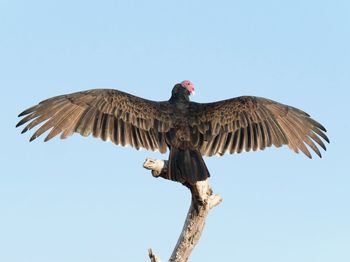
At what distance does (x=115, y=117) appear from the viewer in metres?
7.33

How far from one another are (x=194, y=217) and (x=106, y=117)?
1.52m

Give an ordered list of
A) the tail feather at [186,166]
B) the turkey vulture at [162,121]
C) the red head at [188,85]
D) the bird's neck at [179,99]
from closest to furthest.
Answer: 1. the tail feather at [186,166]
2. the turkey vulture at [162,121]
3. the bird's neck at [179,99]
4. the red head at [188,85]

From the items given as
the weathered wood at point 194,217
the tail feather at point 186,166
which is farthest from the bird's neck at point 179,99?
the weathered wood at point 194,217

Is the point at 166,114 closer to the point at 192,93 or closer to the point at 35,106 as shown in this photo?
the point at 192,93

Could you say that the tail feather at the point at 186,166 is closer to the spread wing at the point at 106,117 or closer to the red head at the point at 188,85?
the spread wing at the point at 106,117

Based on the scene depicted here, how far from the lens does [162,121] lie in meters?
7.11

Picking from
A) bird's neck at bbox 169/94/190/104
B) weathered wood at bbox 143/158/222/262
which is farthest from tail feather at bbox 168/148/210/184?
bird's neck at bbox 169/94/190/104

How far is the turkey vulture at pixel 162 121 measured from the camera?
→ 704cm

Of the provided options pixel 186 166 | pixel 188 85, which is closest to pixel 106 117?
pixel 188 85

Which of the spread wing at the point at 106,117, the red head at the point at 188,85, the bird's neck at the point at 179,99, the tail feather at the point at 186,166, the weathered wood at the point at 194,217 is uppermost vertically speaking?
the red head at the point at 188,85

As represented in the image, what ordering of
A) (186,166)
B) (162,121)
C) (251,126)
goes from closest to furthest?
(186,166)
(162,121)
(251,126)

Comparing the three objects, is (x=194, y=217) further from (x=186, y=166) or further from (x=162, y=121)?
(x=162, y=121)

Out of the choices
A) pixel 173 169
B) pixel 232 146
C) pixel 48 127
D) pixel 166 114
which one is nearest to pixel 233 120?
pixel 232 146

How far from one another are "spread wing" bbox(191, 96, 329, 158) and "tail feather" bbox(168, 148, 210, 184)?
343 mm
